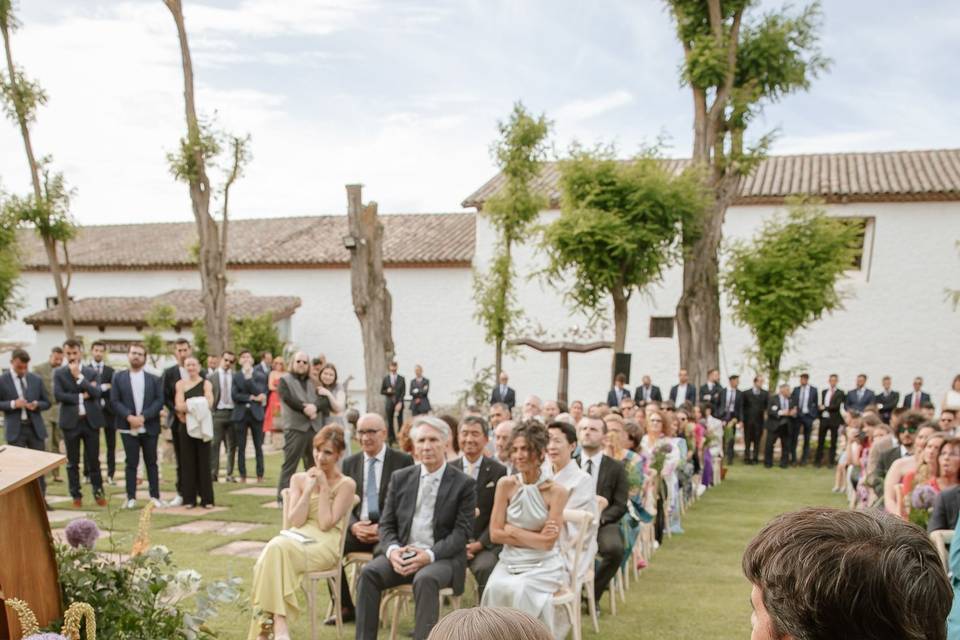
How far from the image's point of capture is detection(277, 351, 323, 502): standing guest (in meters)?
9.45

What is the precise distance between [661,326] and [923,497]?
69.6 ft

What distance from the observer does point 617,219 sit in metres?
17.2

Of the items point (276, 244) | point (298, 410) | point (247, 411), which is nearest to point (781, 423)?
point (247, 411)

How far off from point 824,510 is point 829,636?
222 mm

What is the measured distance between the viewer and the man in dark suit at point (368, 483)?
6.08m

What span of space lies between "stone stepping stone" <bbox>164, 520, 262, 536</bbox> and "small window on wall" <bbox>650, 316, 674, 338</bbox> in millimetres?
19259

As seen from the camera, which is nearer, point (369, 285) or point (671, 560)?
point (671, 560)

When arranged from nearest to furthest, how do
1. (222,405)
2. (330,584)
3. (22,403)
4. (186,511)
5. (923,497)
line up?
(923,497), (330,584), (22,403), (186,511), (222,405)

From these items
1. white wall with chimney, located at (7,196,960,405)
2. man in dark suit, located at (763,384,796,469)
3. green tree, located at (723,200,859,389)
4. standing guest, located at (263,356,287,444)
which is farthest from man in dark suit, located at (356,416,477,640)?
white wall with chimney, located at (7,196,960,405)

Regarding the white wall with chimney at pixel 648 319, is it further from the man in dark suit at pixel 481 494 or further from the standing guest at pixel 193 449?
the man in dark suit at pixel 481 494

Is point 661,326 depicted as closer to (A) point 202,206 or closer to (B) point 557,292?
(B) point 557,292

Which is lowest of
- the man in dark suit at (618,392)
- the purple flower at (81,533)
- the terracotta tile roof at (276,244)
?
the man in dark suit at (618,392)

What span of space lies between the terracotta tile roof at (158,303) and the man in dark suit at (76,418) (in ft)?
59.3

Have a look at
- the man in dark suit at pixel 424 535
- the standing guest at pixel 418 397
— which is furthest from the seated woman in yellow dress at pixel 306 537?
the standing guest at pixel 418 397
